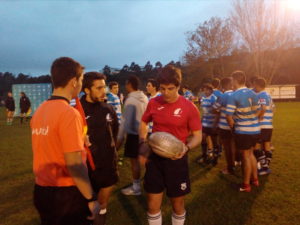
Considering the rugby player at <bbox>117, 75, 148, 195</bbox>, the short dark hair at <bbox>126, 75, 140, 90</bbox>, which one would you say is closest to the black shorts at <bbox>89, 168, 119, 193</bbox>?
the rugby player at <bbox>117, 75, 148, 195</bbox>

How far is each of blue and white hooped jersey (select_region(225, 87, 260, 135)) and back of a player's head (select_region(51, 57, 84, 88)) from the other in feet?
12.9

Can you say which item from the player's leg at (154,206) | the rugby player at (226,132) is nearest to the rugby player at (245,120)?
the rugby player at (226,132)

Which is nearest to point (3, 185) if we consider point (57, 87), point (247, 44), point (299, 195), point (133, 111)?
point (133, 111)

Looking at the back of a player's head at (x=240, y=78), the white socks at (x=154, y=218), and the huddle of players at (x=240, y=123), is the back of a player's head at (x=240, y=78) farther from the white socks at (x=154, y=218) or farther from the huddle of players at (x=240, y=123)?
the white socks at (x=154, y=218)

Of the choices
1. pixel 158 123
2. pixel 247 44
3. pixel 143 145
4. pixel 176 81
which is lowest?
pixel 143 145

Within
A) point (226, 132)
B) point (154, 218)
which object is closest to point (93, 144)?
point (154, 218)

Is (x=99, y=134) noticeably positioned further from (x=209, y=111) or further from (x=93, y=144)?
(x=209, y=111)

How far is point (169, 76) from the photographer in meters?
3.03

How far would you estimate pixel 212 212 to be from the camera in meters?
4.46

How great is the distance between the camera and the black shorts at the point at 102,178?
3.41 meters

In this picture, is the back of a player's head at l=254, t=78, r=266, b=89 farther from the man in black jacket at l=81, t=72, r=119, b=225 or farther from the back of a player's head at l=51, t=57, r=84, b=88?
the back of a player's head at l=51, t=57, r=84, b=88

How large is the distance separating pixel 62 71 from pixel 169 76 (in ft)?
4.54

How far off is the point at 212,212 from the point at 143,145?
225 cm

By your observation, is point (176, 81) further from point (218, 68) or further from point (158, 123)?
point (218, 68)
